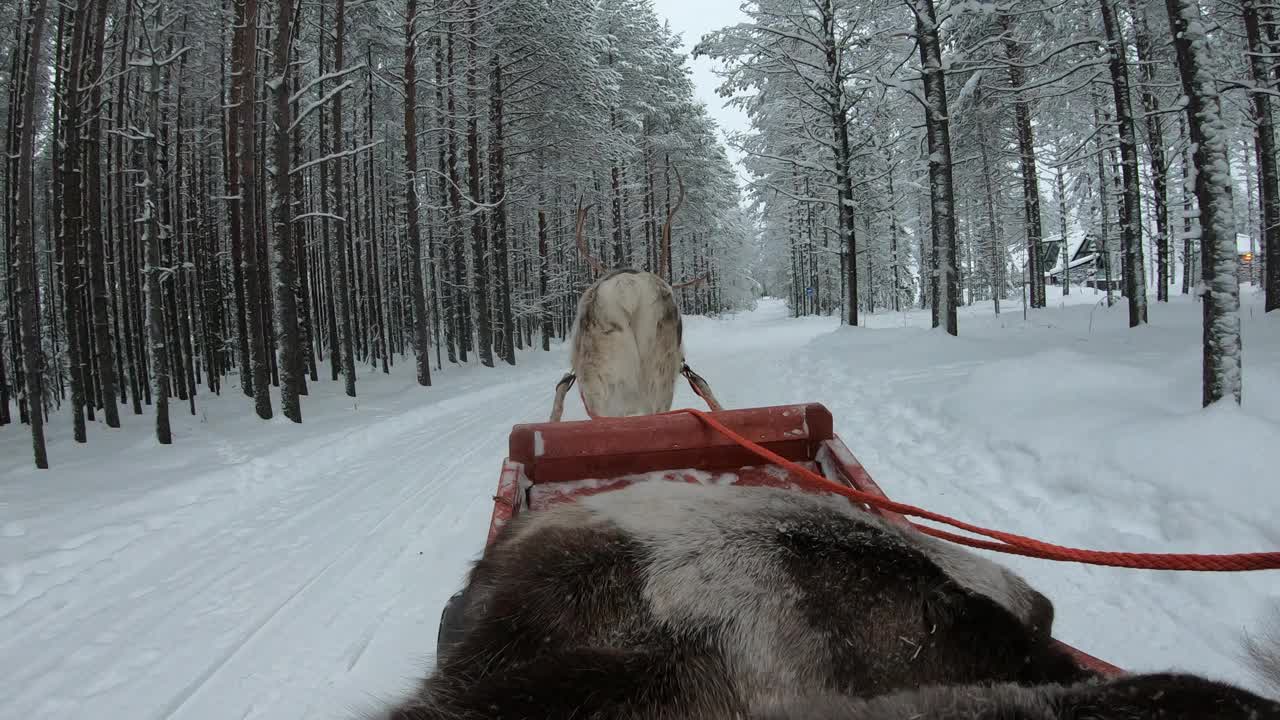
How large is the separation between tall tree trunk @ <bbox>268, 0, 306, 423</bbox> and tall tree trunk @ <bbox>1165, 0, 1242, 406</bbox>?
12590 mm

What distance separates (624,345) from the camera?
3.96 m

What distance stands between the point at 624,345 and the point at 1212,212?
5404 mm

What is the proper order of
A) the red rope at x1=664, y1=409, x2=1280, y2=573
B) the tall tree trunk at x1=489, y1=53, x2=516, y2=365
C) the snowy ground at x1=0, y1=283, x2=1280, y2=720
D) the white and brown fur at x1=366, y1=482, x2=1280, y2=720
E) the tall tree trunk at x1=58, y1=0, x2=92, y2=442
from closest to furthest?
the white and brown fur at x1=366, y1=482, x2=1280, y2=720
the red rope at x1=664, y1=409, x2=1280, y2=573
the snowy ground at x1=0, y1=283, x2=1280, y2=720
the tall tree trunk at x1=58, y1=0, x2=92, y2=442
the tall tree trunk at x1=489, y1=53, x2=516, y2=365

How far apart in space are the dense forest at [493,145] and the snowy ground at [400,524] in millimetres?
1508

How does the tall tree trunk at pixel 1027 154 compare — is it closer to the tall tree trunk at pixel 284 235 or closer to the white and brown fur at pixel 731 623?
the tall tree trunk at pixel 284 235

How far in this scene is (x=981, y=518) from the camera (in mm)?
4160

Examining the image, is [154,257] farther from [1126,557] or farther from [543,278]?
[543,278]

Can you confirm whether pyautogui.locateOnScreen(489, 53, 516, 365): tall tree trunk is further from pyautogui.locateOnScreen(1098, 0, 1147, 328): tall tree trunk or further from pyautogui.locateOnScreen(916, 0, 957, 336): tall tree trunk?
pyautogui.locateOnScreen(1098, 0, 1147, 328): tall tree trunk

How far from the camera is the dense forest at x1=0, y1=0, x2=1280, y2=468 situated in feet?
33.0

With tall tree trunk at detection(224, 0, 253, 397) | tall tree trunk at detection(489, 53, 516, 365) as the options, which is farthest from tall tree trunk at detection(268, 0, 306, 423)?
tall tree trunk at detection(489, 53, 516, 365)

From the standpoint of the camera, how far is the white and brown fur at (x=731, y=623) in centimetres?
84

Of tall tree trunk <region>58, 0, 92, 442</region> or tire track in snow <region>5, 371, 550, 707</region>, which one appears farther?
tall tree trunk <region>58, 0, 92, 442</region>

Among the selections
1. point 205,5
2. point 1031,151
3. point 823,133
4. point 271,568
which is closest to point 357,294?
point 205,5

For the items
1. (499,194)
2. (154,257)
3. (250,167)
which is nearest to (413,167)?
(499,194)
